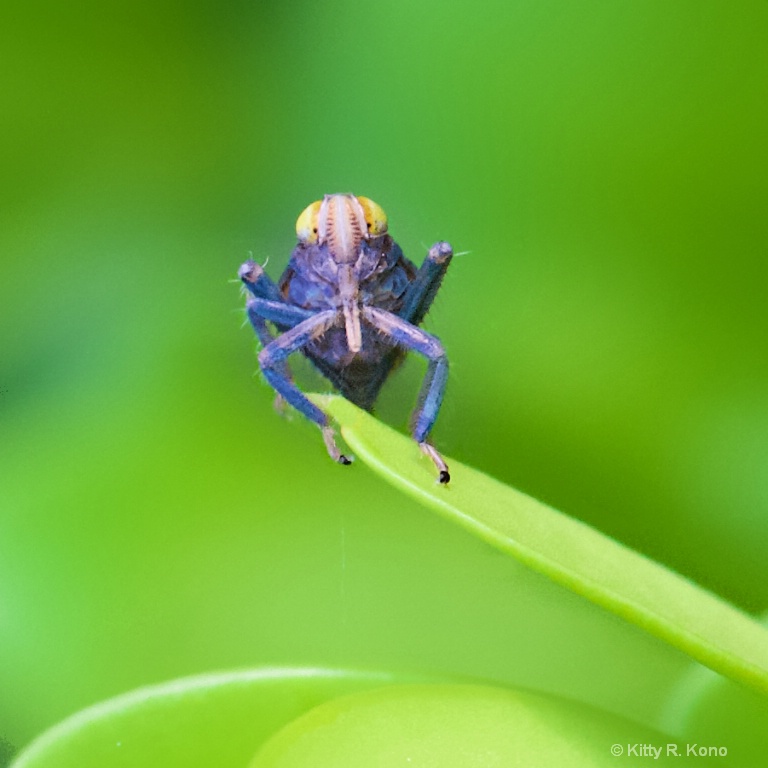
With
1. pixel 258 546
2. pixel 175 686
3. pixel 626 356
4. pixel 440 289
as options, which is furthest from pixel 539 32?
pixel 175 686

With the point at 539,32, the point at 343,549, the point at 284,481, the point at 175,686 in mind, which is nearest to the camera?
the point at 175,686

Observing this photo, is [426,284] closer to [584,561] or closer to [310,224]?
[310,224]

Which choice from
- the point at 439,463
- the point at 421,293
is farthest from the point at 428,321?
the point at 439,463

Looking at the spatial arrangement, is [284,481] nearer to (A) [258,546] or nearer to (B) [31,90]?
(A) [258,546]

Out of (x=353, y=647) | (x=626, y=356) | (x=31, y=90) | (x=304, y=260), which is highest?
(x=31, y=90)

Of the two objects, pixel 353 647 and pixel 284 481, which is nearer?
pixel 353 647

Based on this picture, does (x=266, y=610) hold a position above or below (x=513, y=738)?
below

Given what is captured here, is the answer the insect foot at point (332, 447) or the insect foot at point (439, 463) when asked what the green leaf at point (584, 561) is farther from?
the insect foot at point (332, 447)

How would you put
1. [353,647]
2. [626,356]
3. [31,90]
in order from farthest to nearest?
[31,90], [626,356], [353,647]
